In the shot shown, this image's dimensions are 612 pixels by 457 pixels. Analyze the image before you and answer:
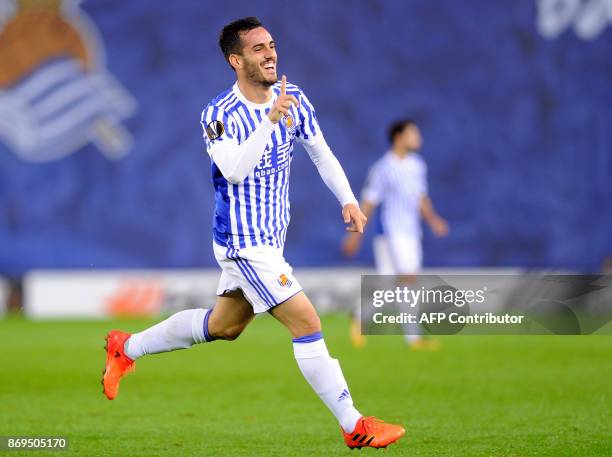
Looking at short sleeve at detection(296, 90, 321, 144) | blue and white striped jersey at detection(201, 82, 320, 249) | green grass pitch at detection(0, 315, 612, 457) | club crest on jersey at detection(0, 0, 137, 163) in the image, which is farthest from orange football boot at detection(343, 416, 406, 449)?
club crest on jersey at detection(0, 0, 137, 163)

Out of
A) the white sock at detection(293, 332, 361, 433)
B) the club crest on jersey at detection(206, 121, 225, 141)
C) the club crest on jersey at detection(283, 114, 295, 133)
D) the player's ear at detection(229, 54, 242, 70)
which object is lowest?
the white sock at detection(293, 332, 361, 433)

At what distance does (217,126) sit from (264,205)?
0.53 metres

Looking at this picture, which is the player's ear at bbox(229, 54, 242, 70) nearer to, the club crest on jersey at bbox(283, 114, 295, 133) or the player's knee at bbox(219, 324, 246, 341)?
the club crest on jersey at bbox(283, 114, 295, 133)

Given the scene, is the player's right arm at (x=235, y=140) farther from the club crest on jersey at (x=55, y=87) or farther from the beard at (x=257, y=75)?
the club crest on jersey at (x=55, y=87)

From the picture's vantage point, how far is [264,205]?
6.55 metres

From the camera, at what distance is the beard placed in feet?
21.3

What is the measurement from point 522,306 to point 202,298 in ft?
22.2

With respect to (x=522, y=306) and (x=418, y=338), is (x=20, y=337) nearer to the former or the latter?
(x=418, y=338)

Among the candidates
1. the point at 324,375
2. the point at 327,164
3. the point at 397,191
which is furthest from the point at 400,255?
the point at 324,375

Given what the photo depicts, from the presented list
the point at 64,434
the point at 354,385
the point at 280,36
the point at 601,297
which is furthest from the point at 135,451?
the point at 280,36

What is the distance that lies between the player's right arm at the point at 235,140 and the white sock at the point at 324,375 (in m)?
0.97

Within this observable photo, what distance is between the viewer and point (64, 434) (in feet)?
24.4

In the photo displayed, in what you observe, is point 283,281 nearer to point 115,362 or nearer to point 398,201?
point 115,362

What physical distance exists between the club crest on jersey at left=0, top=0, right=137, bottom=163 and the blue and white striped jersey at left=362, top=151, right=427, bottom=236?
240 inches
